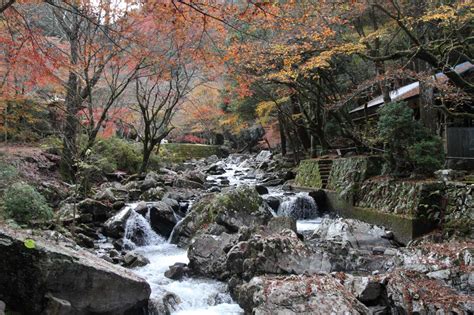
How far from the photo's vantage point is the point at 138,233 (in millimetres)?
10641

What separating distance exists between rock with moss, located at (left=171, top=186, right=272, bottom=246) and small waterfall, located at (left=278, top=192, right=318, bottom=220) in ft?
10.7

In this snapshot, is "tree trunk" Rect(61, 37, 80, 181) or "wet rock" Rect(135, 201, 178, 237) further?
"tree trunk" Rect(61, 37, 80, 181)

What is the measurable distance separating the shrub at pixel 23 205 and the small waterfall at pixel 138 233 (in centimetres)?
244

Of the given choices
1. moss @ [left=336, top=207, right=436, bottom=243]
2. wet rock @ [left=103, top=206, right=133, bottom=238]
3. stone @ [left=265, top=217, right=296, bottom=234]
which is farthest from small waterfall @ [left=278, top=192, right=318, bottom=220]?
wet rock @ [left=103, top=206, right=133, bottom=238]

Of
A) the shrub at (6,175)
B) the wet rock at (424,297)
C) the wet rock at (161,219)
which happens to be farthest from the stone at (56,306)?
the wet rock at (161,219)

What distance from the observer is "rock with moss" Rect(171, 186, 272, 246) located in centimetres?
1003

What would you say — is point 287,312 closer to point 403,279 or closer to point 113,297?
point 403,279

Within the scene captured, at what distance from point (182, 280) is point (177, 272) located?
0.67 ft

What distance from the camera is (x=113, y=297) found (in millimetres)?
5348

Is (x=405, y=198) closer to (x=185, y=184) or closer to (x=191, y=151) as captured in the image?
(x=185, y=184)

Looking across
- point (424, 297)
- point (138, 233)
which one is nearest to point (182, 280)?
point (138, 233)

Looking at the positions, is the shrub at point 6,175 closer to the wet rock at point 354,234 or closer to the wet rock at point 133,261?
the wet rock at point 133,261

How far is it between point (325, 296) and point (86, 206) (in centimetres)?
824

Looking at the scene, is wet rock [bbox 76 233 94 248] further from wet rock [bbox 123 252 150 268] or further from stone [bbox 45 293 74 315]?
stone [bbox 45 293 74 315]
